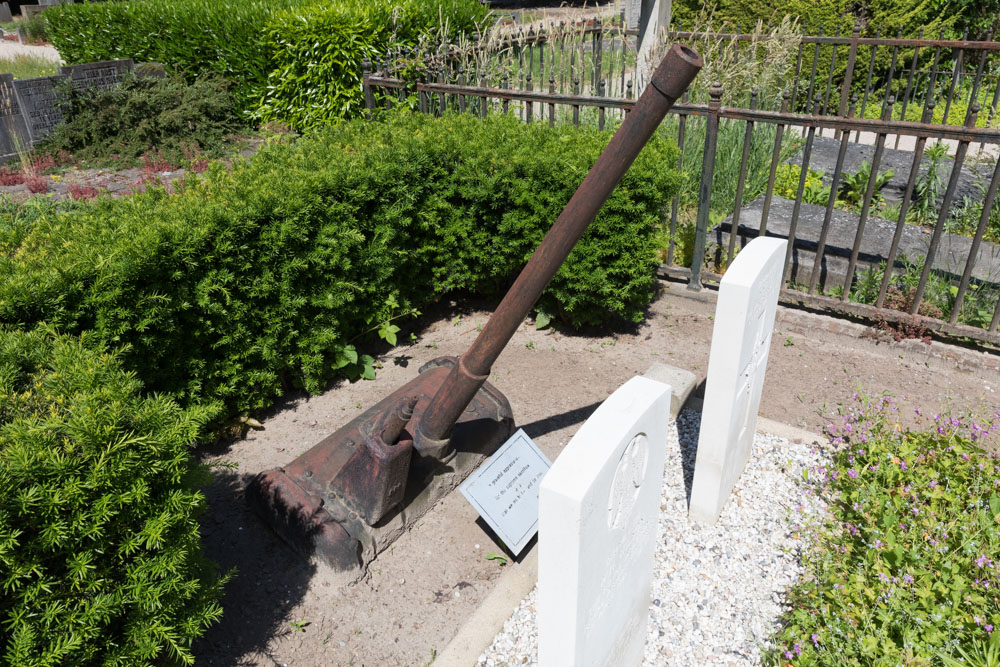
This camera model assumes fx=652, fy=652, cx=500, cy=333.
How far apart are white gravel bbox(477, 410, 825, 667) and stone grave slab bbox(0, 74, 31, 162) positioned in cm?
1008

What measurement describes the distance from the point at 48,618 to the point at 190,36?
36.5 feet

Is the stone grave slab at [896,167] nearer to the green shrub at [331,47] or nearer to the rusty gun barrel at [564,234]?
the green shrub at [331,47]

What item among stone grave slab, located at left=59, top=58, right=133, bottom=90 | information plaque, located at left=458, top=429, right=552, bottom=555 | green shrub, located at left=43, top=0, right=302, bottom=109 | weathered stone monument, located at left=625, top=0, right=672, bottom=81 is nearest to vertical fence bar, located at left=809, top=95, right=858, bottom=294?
information plaque, located at left=458, top=429, right=552, bottom=555

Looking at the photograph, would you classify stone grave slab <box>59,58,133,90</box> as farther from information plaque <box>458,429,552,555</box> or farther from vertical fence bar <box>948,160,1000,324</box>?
vertical fence bar <box>948,160,1000,324</box>

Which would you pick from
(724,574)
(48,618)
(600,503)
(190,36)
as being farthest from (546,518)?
(190,36)

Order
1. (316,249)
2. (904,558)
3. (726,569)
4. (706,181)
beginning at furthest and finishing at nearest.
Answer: (706,181) → (316,249) → (726,569) → (904,558)

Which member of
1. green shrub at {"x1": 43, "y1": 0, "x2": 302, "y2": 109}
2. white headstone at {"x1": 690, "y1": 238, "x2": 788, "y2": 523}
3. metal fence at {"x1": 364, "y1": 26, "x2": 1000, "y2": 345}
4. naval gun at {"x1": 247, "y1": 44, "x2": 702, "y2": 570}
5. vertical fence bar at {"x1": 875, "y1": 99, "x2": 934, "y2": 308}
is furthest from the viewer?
green shrub at {"x1": 43, "y1": 0, "x2": 302, "y2": 109}

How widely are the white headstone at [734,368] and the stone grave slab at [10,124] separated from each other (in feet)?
33.5

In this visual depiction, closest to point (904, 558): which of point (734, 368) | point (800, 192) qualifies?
point (734, 368)

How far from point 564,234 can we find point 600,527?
0.95 m

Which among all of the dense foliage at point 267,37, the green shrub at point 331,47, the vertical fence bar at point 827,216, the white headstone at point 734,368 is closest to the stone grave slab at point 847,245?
the vertical fence bar at point 827,216

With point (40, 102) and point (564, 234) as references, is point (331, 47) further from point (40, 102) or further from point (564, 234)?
point (564, 234)

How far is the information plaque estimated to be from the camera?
2.92 meters

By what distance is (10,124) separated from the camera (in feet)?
30.0
